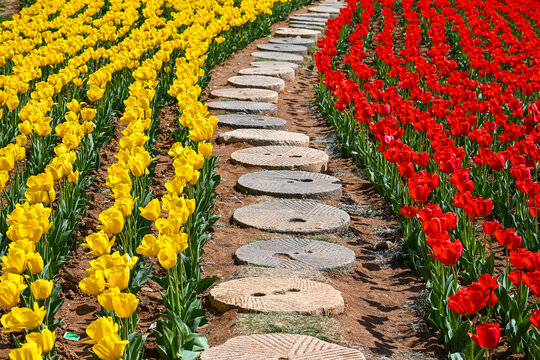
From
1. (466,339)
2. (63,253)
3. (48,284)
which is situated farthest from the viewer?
(63,253)

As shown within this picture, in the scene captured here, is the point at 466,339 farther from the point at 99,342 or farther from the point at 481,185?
the point at 481,185

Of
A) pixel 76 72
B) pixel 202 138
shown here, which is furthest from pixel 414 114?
pixel 76 72

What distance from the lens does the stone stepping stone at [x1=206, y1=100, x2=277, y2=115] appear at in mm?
8797

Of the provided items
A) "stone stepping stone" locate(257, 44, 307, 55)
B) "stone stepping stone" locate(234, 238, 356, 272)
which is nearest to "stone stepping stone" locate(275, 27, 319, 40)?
"stone stepping stone" locate(257, 44, 307, 55)

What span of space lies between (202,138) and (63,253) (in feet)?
4.31

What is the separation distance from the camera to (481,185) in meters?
5.80

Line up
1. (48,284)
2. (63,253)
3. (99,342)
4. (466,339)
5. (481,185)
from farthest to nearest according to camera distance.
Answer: (481,185), (63,253), (466,339), (48,284), (99,342)

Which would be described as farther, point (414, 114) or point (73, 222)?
point (414, 114)

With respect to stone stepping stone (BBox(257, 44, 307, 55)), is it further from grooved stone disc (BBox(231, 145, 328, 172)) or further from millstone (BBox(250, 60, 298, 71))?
grooved stone disc (BBox(231, 145, 328, 172))

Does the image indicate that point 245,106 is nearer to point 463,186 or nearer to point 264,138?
point 264,138

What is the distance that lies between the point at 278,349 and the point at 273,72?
24.9ft

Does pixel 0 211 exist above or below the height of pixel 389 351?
above

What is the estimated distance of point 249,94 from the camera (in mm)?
9438

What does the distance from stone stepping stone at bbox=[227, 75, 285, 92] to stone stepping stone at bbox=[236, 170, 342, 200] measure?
3455 mm
